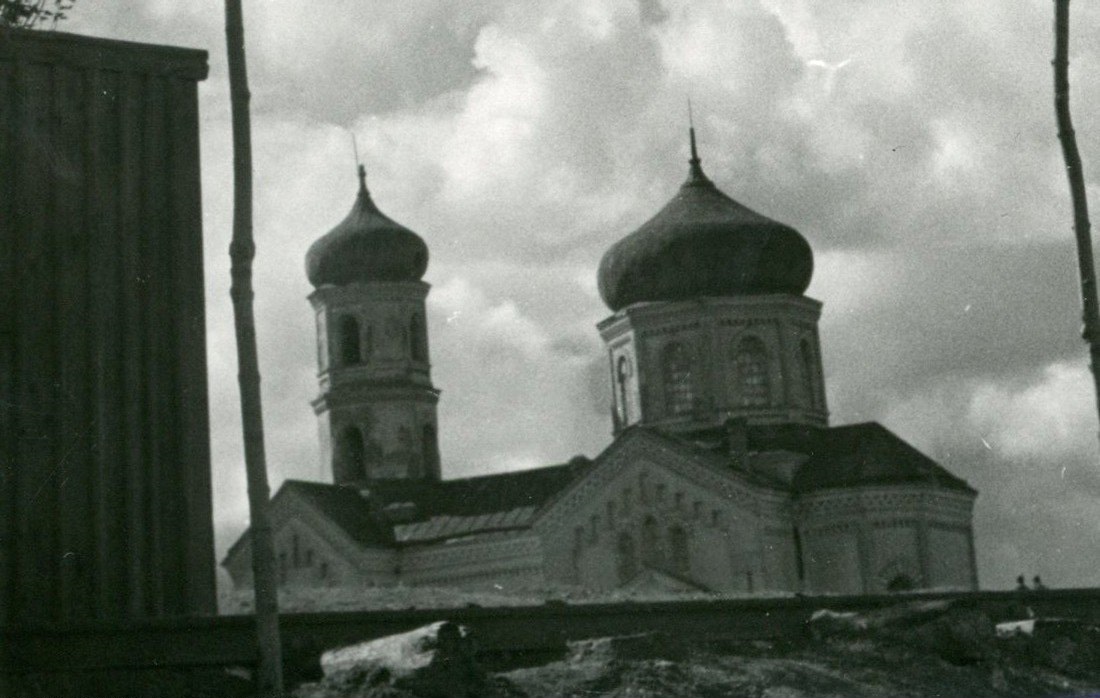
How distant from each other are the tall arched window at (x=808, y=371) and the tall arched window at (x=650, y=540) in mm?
4898

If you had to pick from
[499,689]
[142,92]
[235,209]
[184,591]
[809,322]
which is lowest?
[499,689]

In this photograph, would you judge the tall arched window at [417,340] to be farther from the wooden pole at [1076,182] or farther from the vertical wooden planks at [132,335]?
the wooden pole at [1076,182]

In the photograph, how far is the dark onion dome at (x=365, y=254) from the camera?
172 feet

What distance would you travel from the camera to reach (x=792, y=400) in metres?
45.3

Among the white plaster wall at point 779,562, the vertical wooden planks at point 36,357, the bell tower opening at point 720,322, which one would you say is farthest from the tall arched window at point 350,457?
the vertical wooden planks at point 36,357

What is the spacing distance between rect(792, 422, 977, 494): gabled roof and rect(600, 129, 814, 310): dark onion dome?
3930 millimetres

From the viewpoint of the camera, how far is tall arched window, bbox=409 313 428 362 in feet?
172

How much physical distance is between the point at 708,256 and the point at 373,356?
35.2 feet

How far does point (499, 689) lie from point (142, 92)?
5.23 meters

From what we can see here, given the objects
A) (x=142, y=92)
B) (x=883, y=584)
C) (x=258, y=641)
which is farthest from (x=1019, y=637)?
(x=883, y=584)

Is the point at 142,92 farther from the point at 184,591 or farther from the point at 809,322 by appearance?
the point at 809,322

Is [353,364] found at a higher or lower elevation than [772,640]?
higher

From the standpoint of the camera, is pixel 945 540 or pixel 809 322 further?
pixel 809 322

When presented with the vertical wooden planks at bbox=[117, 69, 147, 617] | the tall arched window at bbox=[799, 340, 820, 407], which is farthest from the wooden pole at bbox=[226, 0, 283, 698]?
the tall arched window at bbox=[799, 340, 820, 407]
